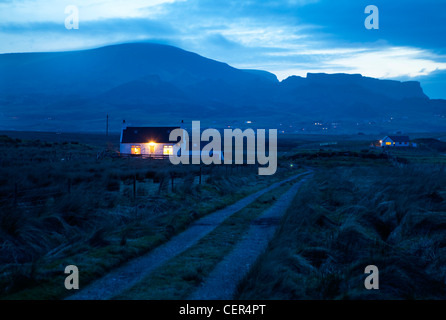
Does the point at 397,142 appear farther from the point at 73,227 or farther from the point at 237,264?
the point at 237,264

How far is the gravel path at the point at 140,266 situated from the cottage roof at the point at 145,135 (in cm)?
4669

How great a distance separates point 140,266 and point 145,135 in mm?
54402

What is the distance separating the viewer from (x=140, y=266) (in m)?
10.1

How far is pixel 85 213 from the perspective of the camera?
14406 mm

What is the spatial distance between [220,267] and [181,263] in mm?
911

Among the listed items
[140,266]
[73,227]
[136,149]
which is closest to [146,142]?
[136,149]

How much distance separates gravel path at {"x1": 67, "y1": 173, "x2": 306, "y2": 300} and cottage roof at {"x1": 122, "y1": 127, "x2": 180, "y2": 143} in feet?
153

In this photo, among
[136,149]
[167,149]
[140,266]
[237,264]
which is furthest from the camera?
[136,149]

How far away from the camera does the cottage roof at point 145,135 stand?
6184cm

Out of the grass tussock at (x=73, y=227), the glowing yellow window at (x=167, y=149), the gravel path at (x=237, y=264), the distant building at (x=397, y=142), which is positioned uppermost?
the distant building at (x=397, y=142)

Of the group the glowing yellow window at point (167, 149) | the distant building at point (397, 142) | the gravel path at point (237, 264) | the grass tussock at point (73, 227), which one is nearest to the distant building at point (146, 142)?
the glowing yellow window at point (167, 149)

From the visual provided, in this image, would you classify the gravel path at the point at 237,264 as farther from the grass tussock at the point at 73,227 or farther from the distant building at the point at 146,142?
the distant building at the point at 146,142

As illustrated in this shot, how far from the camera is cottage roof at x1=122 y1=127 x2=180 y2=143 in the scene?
61844 millimetres

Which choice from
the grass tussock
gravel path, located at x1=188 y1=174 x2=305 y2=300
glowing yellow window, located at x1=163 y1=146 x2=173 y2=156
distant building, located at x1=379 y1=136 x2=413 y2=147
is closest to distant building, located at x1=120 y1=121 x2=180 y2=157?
glowing yellow window, located at x1=163 y1=146 x2=173 y2=156
